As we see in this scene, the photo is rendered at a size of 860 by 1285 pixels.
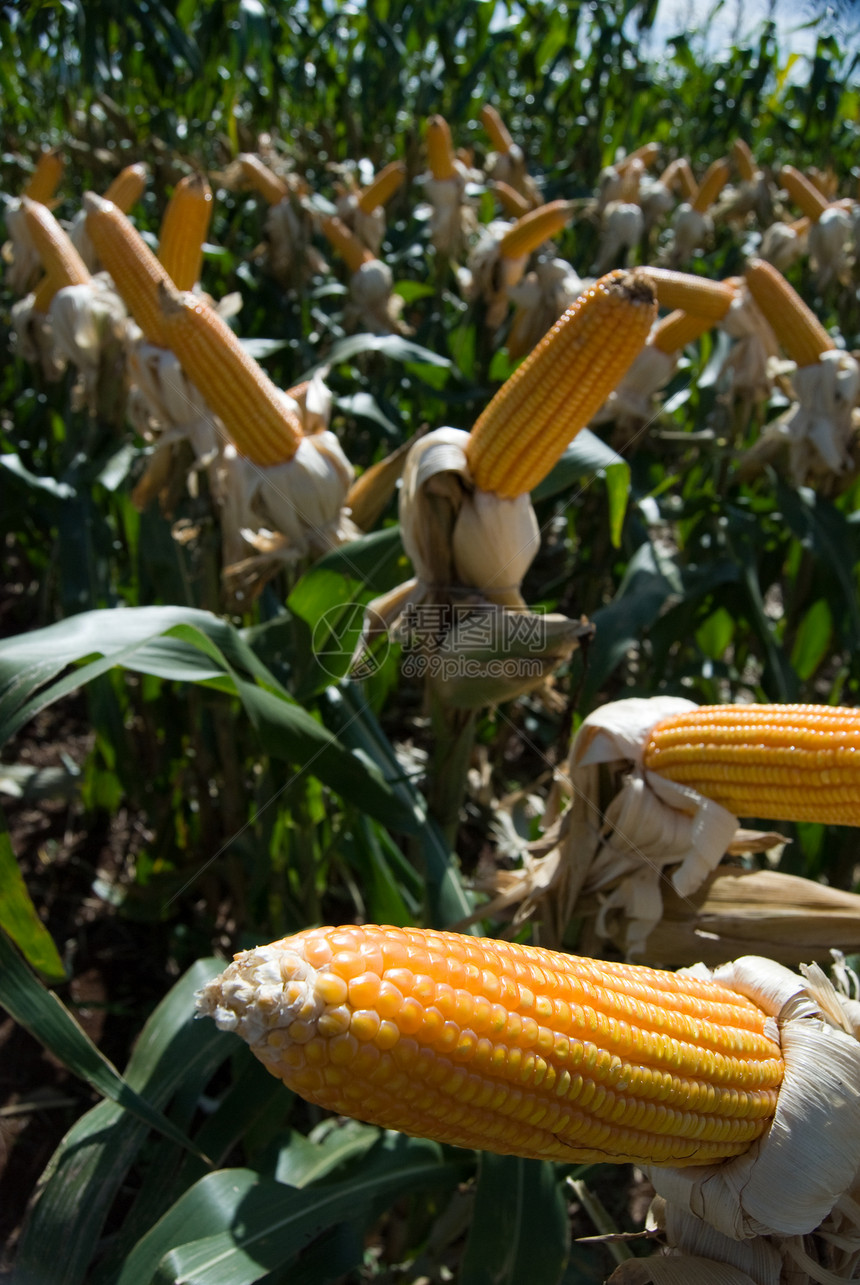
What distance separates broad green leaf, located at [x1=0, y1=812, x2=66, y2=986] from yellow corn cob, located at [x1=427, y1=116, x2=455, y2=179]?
4820 mm

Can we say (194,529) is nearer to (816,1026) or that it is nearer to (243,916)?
(243,916)

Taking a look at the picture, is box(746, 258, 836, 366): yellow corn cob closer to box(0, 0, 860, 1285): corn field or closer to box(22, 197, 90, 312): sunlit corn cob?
box(0, 0, 860, 1285): corn field

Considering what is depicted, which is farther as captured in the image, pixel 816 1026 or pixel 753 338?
pixel 753 338

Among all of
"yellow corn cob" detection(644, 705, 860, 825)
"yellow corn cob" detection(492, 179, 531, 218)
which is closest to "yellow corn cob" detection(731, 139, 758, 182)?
"yellow corn cob" detection(492, 179, 531, 218)

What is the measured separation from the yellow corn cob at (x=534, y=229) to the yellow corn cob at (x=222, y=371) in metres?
2.24

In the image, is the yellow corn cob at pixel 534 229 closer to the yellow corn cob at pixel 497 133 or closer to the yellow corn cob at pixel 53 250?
the yellow corn cob at pixel 53 250

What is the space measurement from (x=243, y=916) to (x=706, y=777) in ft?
6.64

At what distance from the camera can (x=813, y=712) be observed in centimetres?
134

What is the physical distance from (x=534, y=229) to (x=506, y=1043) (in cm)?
365

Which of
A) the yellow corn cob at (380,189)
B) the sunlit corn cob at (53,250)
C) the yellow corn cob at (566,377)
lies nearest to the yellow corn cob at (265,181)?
the yellow corn cob at (380,189)

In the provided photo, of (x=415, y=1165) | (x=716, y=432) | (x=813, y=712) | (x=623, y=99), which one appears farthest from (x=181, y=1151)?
(x=623, y=99)

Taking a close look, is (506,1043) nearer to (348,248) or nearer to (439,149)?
(348,248)

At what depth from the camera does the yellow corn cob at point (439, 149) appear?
16.3 ft

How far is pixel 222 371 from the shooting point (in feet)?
5.96
